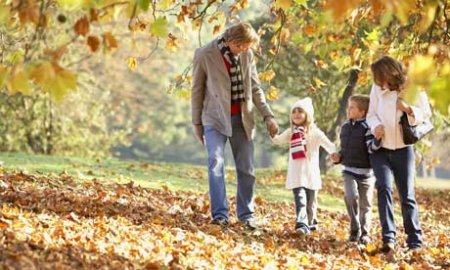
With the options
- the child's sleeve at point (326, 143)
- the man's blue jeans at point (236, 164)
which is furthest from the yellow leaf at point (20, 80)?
the child's sleeve at point (326, 143)

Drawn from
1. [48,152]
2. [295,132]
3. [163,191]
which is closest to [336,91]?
[48,152]

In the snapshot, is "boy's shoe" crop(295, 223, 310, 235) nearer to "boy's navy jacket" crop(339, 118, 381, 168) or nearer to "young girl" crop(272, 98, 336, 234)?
"young girl" crop(272, 98, 336, 234)

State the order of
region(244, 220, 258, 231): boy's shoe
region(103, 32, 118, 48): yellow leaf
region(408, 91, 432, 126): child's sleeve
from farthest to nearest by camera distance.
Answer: region(244, 220, 258, 231): boy's shoe → region(408, 91, 432, 126): child's sleeve → region(103, 32, 118, 48): yellow leaf

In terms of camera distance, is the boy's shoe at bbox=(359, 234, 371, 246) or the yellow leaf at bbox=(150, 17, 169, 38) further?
the boy's shoe at bbox=(359, 234, 371, 246)

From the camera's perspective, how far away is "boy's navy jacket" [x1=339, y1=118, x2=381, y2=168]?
673 cm

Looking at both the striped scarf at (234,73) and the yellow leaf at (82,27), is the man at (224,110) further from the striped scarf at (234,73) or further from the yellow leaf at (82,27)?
the yellow leaf at (82,27)

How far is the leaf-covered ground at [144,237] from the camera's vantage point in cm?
472

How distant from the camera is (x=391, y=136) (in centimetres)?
632

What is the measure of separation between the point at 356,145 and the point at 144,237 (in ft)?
7.85

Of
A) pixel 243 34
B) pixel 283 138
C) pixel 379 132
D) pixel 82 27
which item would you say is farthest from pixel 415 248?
pixel 82 27

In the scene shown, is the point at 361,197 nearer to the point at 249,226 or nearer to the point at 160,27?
the point at 249,226

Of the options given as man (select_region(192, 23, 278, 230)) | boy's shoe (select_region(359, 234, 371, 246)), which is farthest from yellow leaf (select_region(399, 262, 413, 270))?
man (select_region(192, 23, 278, 230))

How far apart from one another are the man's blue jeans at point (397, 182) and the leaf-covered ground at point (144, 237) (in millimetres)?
222

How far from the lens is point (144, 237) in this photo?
5.50 meters
